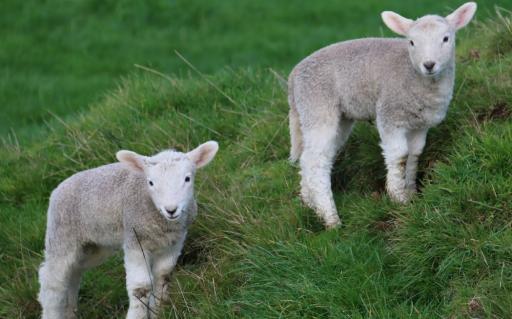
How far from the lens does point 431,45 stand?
7.07 meters

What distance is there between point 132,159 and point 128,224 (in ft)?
1.48

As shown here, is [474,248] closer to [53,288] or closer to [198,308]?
[198,308]

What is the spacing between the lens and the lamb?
7242 mm

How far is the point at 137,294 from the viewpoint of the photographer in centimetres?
715

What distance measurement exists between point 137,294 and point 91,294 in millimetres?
1405

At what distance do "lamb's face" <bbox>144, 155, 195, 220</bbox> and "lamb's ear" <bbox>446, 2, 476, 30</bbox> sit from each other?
6.83 ft

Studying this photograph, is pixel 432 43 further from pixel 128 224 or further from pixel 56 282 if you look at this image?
pixel 56 282

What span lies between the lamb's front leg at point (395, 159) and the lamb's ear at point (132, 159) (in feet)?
5.50

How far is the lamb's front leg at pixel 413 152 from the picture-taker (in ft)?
24.5

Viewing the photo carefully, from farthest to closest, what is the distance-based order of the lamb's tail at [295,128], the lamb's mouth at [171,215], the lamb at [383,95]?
the lamb's tail at [295,128], the lamb at [383,95], the lamb's mouth at [171,215]

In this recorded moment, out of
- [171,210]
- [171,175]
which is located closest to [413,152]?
[171,175]

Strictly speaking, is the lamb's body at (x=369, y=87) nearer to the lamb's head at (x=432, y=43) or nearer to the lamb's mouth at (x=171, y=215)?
the lamb's head at (x=432, y=43)

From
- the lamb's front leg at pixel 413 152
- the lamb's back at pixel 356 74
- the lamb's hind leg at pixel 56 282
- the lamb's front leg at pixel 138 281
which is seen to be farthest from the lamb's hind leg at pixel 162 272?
the lamb's front leg at pixel 413 152

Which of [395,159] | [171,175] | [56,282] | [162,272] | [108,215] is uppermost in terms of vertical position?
[171,175]
